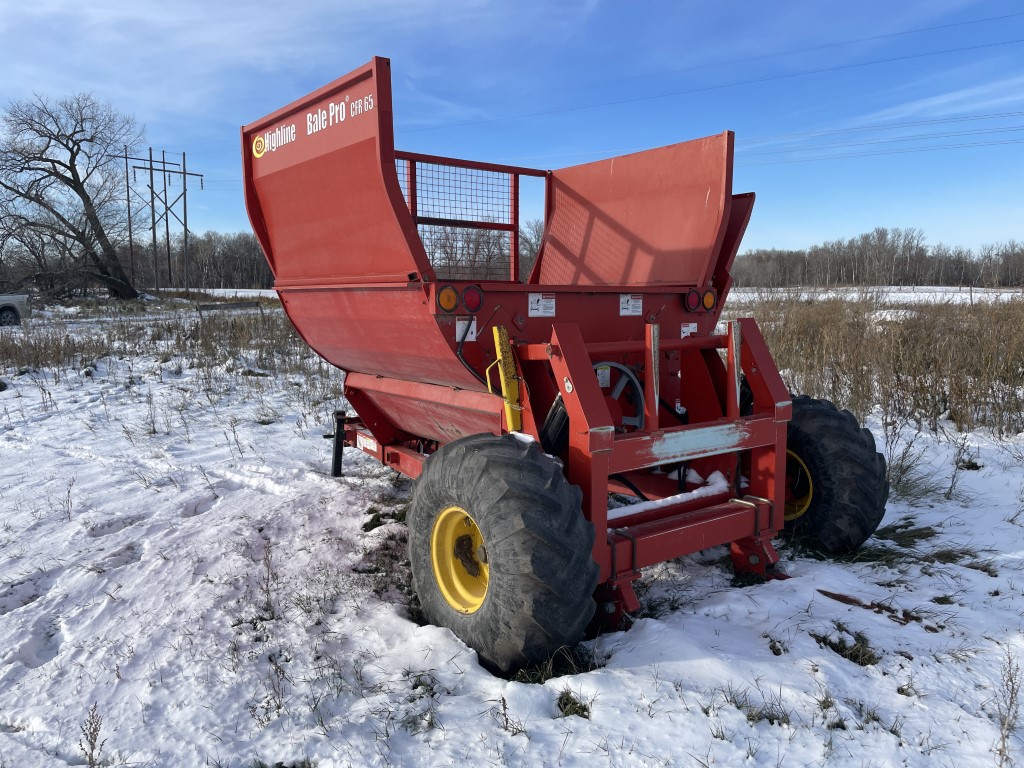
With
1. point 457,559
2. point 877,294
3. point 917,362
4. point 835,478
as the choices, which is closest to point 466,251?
point 457,559

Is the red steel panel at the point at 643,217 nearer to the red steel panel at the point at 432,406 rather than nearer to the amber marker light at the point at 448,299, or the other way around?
the red steel panel at the point at 432,406

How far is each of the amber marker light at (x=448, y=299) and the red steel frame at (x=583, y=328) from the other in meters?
0.03

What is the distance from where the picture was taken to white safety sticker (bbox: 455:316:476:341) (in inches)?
123

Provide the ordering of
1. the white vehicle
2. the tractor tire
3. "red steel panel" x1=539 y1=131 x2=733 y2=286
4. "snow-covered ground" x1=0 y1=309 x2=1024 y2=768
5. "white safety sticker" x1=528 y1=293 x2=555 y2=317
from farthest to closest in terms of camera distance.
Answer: the white vehicle, "red steel panel" x1=539 y1=131 x2=733 y2=286, the tractor tire, "white safety sticker" x1=528 y1=293 x2=555 y2=317, "snow-covered ground" x1=0 y1=309 x2=1024 y2=768

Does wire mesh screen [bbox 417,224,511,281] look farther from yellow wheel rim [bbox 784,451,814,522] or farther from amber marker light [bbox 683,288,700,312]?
yellow wheel rim [bbox 784,451,814,522]

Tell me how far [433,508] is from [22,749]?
1.60 metres

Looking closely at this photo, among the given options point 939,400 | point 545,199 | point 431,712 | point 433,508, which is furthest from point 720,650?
point 939,400

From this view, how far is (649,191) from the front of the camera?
14.1ft

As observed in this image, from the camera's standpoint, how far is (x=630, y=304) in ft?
12.3

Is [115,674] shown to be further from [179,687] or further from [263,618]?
[263,618]

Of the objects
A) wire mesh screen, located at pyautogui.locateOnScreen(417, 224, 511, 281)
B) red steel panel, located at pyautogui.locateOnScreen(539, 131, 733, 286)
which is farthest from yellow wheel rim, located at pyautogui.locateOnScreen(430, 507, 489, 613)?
wire mesh screen, located at pyautogui.locateOnScreen(417, 224, 511, 281)

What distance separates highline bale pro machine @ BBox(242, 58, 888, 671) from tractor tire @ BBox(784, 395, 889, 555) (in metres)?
0.01

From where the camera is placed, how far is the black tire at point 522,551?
2514mm

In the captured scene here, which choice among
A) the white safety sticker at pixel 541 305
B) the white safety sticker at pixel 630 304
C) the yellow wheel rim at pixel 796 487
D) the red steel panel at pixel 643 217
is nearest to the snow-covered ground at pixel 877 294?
the red steel panel at pixel 643 217
